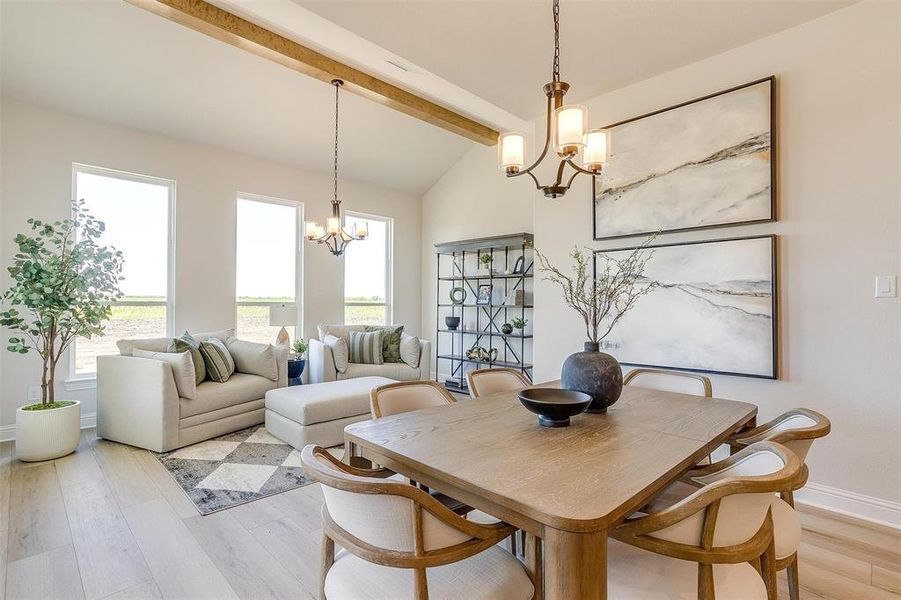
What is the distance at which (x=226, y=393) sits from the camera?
12.0 feet

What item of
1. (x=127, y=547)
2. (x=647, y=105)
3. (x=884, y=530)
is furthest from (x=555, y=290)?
(x=127, y=547)

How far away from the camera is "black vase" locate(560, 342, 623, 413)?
1.74m

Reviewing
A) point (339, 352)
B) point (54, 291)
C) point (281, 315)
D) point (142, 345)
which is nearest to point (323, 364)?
point (339, 352)

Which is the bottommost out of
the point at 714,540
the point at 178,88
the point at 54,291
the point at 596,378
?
the point at 714,540

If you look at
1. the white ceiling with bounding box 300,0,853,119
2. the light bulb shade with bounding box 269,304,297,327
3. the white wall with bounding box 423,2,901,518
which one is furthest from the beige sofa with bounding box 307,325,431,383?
the white wall with bounding box 423,2,901,518

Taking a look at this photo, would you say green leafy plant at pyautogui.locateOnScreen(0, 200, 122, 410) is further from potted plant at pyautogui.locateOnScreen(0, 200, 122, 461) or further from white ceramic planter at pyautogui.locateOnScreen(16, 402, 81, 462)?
white ceramic planter at pyautogui.locateOnScreen(16, 402, 81, 462)

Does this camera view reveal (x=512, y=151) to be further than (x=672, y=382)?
No

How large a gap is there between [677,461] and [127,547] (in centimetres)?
244

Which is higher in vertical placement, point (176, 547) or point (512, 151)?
point (512, 151)

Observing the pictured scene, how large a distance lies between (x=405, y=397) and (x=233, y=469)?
177cm

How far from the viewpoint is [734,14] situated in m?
2.51

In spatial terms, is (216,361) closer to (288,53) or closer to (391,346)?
(391,346)

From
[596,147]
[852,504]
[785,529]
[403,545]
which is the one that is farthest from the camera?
[852,504]

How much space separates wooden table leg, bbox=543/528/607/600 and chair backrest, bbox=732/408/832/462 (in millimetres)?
935
